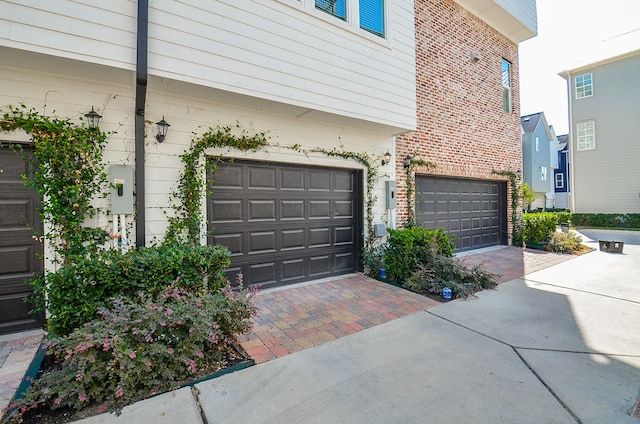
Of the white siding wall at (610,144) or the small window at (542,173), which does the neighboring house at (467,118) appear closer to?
the white siding wall at (610,144)

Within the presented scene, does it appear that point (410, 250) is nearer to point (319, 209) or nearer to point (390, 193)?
point (390, 193)

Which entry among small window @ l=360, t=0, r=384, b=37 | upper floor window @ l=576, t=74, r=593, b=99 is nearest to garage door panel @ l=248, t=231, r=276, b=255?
small window @ l=360, t=0, r=384, b=37

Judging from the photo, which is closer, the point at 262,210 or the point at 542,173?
the point at 262,210

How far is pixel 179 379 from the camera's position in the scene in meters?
2.46

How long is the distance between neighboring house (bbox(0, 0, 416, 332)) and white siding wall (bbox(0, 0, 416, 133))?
0.01 metres

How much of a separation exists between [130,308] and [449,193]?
7327mm

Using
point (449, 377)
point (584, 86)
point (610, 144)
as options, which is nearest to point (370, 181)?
point (449, 377)

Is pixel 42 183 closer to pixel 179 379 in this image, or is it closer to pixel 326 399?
pixel 179 379

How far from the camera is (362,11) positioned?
200 inches

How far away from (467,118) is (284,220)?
19.1ft

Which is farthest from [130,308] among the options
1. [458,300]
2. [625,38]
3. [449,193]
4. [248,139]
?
[625,38]

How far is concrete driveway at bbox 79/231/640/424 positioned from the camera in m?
2.12

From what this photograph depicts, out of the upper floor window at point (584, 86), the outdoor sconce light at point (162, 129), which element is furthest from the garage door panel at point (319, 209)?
the upper floor window at point (584, 86)

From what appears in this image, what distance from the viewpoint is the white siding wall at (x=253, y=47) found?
2.95m
